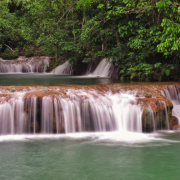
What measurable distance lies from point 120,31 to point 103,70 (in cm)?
486

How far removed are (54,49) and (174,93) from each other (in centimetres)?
1044

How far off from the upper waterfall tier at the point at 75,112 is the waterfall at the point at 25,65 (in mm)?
14382

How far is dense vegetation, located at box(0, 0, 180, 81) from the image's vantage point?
13.1 meters

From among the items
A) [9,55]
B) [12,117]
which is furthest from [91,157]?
[9,55]

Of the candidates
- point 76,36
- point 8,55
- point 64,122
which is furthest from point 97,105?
point 8,55

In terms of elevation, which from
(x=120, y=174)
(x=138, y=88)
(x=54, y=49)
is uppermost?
(x=54, y=49)

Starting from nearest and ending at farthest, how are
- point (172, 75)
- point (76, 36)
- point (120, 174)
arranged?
point (120, 174) → point (172, 75) → point (76, 36)

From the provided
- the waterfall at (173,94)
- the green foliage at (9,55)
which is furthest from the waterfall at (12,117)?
the green foliage at (9,55)

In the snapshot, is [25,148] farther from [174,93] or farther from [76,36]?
[76,36]

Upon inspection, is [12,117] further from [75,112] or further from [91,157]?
[91,157]

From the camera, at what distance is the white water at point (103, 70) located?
18594mm

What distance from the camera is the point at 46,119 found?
28.6 feet

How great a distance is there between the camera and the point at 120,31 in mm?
14688

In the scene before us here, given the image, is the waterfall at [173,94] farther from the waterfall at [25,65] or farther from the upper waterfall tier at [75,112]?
the waterfall at [25,65]
